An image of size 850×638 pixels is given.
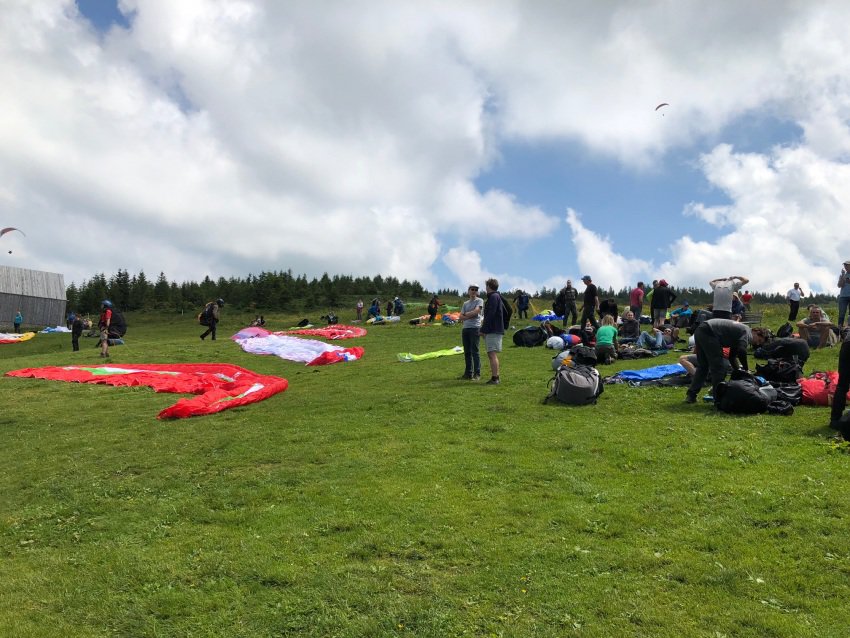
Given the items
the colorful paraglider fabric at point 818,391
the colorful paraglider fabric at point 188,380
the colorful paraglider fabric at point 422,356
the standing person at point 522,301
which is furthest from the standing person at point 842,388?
the standing person at point 522,301

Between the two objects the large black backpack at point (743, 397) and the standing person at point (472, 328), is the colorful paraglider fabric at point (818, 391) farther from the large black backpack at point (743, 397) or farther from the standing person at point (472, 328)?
the standing person at point (472, 328)

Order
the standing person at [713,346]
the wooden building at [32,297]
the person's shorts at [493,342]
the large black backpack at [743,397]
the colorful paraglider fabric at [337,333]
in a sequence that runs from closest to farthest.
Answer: the large black backpack at [743,397]
the standing person at [713,346]
the person's shorts at [493,342]
the colorful paraglider fabric at [337,333]
the wooden building at [32,297]

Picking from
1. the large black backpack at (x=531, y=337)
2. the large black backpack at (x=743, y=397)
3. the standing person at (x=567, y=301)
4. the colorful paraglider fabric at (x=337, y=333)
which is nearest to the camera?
the large black backpack at (x=743, y=397)

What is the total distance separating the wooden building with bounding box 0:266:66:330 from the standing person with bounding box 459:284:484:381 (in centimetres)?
5749

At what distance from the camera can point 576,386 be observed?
10.2 meters

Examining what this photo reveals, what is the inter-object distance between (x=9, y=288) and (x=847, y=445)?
220ft

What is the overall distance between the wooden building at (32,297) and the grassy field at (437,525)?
5610 cm

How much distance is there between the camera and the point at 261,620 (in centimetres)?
404

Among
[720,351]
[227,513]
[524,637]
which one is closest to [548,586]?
[524,637]

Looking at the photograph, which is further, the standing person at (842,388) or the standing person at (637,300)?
the standing person at (637,300)

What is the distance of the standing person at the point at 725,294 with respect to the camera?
11.2 metres

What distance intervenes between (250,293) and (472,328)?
201 ft

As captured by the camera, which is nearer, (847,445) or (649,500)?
(649,500)

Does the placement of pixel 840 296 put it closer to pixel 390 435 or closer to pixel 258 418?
pixel 390 435
